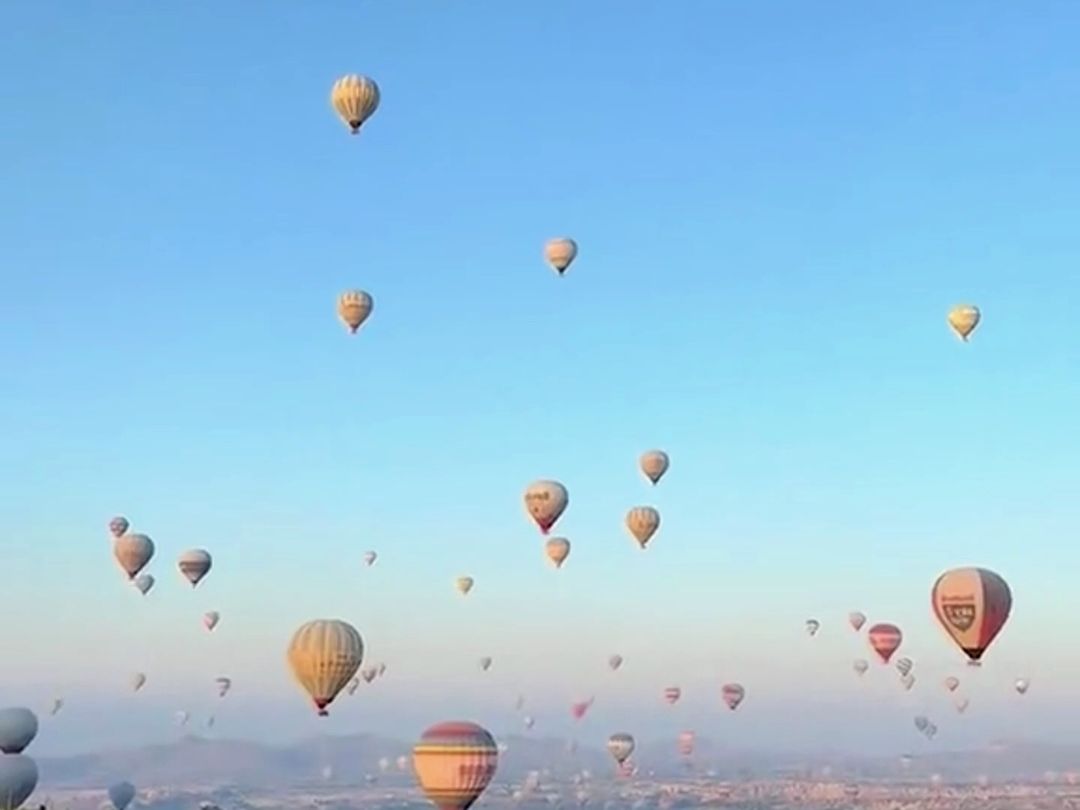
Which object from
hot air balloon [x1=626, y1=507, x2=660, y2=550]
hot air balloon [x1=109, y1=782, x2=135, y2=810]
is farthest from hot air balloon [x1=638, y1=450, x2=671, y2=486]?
hot air balloon [x1=109, y1=782, x2=135, y2=810]

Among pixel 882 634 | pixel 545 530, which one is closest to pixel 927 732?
pixel 882 634

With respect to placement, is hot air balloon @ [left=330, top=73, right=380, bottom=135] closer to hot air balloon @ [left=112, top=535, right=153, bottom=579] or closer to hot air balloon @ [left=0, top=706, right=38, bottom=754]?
hot air balloon @ [left=112, top=535, right=153, bottom=579]

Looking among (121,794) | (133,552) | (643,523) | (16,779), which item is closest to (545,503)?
(643,523)

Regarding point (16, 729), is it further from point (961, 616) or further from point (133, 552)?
point (961, 616)

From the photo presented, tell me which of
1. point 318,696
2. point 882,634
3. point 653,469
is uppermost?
point 653,469

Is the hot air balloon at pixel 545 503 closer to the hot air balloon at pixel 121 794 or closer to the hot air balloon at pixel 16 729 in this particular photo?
the hot air balloon at pixel 16 729

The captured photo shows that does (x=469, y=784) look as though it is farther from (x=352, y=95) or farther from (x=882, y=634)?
(x=882, y=634)
